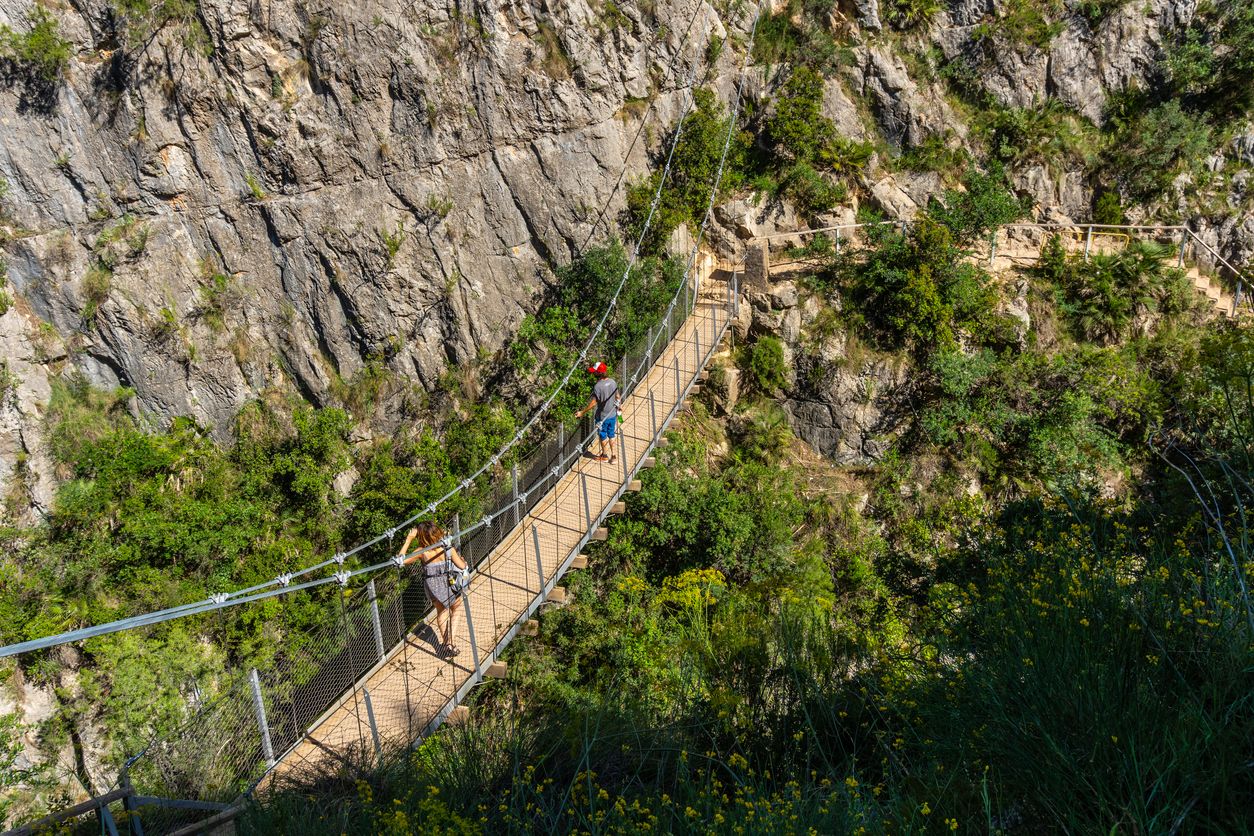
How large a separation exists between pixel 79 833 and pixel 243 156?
8315 mm

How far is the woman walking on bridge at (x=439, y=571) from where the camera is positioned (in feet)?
18.8

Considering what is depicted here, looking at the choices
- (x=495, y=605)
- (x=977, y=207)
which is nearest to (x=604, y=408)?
(x=495, y=605)

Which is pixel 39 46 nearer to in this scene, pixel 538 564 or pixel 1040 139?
pixel 538 564

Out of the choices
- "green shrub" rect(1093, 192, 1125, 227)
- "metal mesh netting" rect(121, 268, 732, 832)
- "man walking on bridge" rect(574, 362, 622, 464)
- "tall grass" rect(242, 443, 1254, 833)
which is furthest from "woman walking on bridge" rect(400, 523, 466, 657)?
"green shrub" rect(1093, 192, 1125, 227)

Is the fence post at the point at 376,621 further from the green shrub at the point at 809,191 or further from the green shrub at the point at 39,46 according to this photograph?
the green shrub at the point at 809,191

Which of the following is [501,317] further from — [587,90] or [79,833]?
[79,833]

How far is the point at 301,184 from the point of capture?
9.88m

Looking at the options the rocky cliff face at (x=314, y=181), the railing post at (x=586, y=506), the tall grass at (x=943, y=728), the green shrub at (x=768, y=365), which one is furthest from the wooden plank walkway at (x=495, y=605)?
the rocky cliff face at (x=314, y=181)

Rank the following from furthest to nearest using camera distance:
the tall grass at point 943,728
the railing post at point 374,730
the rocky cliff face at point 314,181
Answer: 1. the rocky cliff face at point 314,181
2. the railing post at point 374,730
3. the tall grass at point 943,728

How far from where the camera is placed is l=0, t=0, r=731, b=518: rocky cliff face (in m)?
9.30

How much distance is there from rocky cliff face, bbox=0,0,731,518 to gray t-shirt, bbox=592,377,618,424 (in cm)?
355

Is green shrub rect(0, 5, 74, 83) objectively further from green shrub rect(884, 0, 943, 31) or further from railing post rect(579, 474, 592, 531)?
green shrub rect(884, 0, 943, 31)

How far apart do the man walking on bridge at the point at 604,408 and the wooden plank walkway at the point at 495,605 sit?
0.14 meters

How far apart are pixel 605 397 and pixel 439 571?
270 cm
